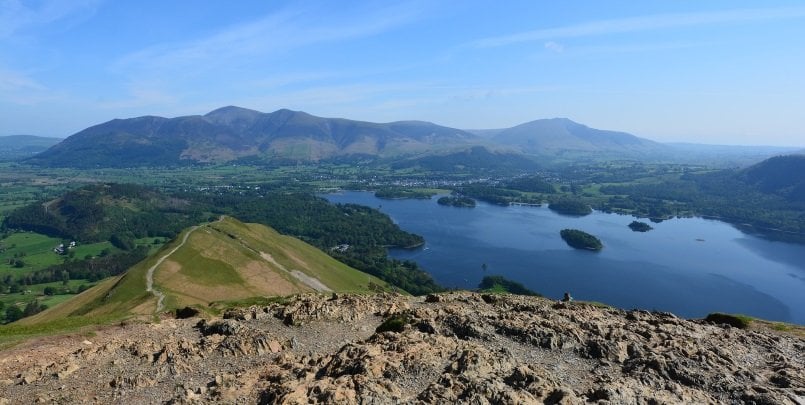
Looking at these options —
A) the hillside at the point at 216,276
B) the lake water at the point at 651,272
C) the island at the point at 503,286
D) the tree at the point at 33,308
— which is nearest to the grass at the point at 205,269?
Answer: the hillside at the point at 216,276

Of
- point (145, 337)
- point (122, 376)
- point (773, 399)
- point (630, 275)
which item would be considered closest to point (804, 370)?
point (773, 399)

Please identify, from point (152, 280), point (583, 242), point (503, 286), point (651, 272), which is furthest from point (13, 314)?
point (583, 242)

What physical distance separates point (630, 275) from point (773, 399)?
140 meters

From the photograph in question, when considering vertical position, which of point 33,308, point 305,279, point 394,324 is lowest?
point 33,308

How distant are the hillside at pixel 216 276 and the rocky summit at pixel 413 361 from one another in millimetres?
31480

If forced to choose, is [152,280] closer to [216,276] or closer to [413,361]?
[216,276]

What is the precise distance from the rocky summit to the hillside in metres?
31.5

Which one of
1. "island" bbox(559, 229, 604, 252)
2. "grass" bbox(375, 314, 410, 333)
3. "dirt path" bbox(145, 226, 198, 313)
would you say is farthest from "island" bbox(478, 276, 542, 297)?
"grass" bbox(375, 314, 410, 333)

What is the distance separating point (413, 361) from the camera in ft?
95.9

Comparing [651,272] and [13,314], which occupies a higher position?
[13,314]

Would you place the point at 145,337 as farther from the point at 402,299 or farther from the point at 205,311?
the point at 402,299

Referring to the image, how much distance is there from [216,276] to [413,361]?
85.2 meters

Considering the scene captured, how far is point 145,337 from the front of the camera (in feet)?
123

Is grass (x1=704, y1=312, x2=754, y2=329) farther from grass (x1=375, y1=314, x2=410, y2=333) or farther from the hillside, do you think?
the hillside
